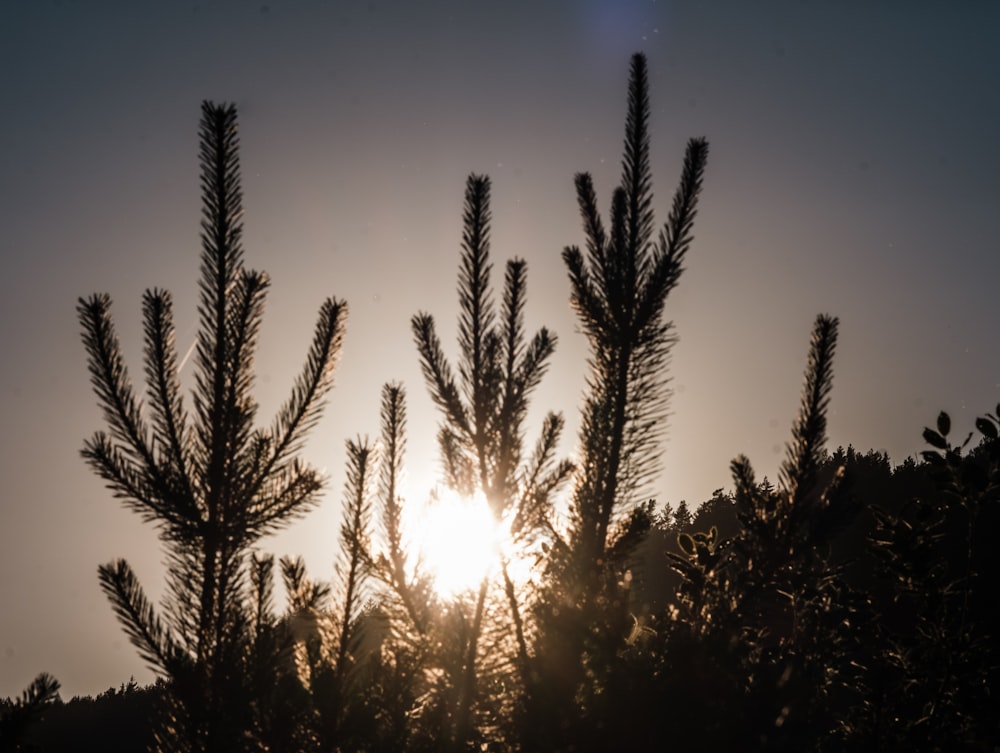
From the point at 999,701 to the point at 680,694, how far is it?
2.70m

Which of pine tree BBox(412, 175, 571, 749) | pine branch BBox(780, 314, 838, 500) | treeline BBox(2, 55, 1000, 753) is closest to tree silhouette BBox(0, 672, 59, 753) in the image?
treeline BBox(2, 55, 1000, 753)

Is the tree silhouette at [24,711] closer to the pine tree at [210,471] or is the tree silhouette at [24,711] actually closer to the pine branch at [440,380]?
the pine tree at [210,471]

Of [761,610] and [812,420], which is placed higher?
[812,420]

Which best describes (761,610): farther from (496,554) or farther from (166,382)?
(166,382)

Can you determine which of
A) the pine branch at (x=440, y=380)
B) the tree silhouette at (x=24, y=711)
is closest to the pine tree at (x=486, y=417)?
the pine branch at (x=440, y=380)

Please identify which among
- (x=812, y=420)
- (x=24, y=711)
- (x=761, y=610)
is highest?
(x=812, y=420)

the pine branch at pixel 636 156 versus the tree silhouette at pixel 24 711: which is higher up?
the pine branch at pixel 636 156

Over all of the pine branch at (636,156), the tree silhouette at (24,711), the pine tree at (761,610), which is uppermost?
the pine branch at (636,156)

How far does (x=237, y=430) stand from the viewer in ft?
9.57

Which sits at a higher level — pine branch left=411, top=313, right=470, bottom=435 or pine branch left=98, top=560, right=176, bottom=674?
pine branch left=411, top=313, right=470, bottom=435

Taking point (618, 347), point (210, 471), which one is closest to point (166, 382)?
point (210, 471)

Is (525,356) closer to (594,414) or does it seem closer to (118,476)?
(594,414)

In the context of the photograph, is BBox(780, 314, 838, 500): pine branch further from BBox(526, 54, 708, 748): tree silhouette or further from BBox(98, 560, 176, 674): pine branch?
BBox(98, 560, 176, 674): pine branch

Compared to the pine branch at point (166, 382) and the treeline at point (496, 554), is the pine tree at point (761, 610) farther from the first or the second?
the pine branch at point (166, 382)
